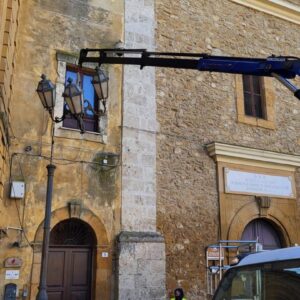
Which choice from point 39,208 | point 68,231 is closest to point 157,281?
point 68,231

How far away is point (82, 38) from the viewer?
31.6ft

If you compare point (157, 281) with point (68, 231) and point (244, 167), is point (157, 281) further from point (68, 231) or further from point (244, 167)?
point (244, 167)

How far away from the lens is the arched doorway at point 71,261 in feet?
27.3

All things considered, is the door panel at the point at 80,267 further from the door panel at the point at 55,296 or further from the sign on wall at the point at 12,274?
the sign on wall at the point at 12,274

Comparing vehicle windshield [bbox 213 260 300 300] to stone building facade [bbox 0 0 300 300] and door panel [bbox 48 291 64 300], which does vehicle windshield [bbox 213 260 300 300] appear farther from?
door panel [bbox 48 291 64 300]

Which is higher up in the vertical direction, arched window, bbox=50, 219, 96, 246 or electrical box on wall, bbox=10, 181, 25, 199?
electrical box on wall, bbox=10, 181, 25, 199

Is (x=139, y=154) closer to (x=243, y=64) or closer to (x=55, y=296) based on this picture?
(x=55, y=296)

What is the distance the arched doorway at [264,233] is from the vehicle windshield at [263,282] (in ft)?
21.3

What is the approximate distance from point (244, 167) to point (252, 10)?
15.2 feet

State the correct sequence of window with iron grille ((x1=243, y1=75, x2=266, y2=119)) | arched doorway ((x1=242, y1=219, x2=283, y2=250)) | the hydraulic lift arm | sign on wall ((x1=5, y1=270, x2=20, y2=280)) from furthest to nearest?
window with iron grille ((x1=243, y1=75, x2=266, y2=119)), arched doorway ((x1=242, y1=219, x2=283, y2=250)), sign on wall ((x1=5, y1=270, x2=20, y2=280)), the hydraulic lift arm

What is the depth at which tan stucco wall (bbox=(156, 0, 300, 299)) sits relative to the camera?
9.68 meters

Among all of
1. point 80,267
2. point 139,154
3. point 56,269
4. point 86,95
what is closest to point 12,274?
point 56,269

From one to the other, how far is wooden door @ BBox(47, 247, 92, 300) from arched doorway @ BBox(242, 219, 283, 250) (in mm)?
3981

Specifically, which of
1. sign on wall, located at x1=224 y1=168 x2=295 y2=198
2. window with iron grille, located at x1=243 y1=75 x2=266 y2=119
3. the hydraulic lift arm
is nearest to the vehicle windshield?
the hydraulic lift arm
